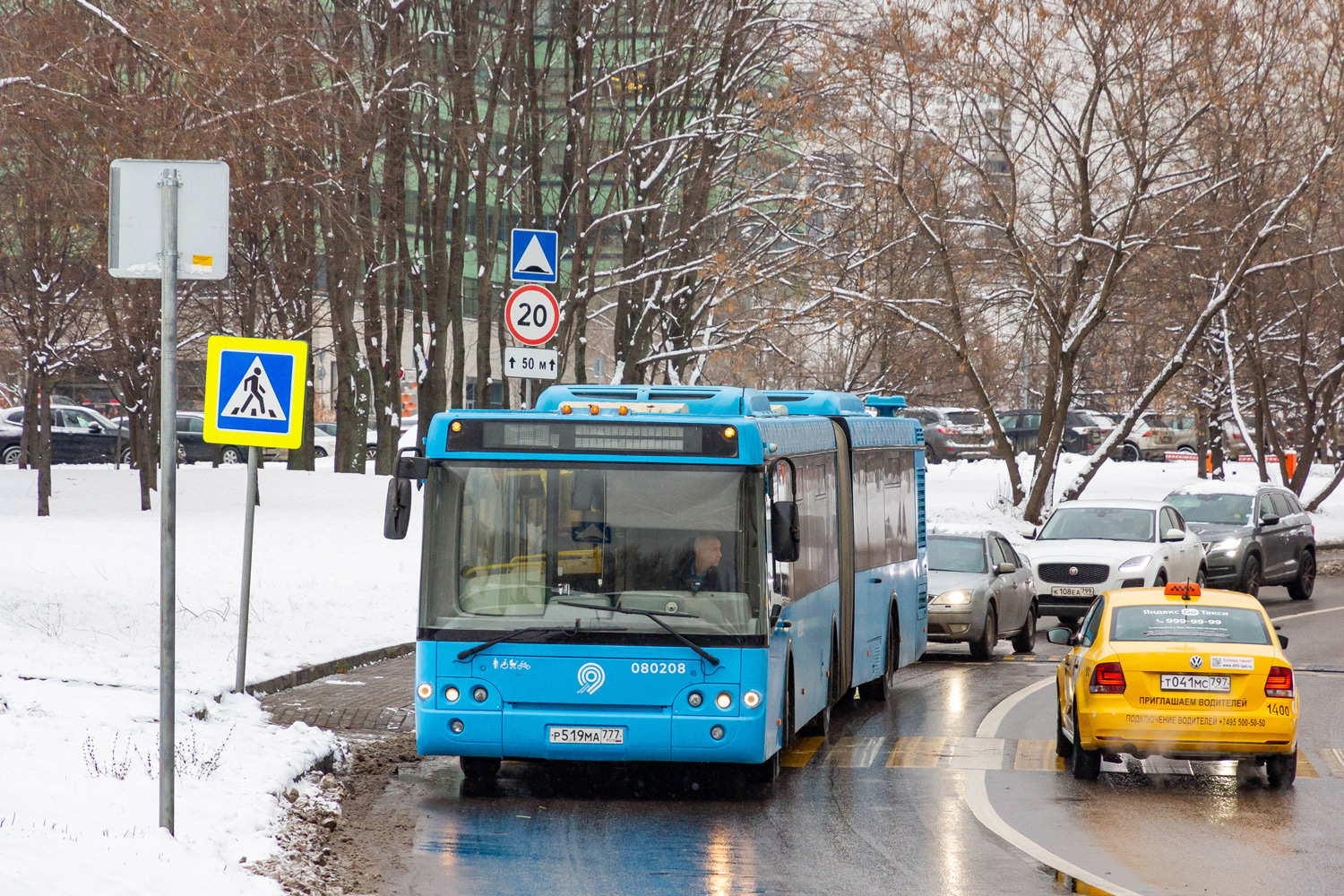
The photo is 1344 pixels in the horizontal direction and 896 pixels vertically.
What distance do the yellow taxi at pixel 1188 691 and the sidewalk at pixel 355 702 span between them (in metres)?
4.95

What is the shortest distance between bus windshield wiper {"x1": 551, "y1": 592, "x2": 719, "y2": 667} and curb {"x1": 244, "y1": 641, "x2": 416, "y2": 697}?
4.02 m

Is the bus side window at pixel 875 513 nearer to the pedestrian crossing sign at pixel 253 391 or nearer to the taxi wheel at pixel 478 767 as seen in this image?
the taxi wheel at pixel 478 767

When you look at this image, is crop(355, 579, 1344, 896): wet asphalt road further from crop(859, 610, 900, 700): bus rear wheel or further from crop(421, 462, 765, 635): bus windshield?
crop(859, 610, 900, 700): bus rear wheel

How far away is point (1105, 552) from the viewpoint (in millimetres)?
21516

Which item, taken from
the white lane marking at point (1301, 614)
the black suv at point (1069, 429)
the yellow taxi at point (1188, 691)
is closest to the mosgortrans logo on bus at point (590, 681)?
the yellow taxi at point (1188, 691)

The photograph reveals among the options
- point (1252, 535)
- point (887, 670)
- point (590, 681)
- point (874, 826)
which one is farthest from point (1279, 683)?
point (1252, 535)

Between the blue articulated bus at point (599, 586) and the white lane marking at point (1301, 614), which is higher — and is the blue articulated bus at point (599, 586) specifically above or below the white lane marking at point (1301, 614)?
above

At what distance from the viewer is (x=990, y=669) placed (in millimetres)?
17609

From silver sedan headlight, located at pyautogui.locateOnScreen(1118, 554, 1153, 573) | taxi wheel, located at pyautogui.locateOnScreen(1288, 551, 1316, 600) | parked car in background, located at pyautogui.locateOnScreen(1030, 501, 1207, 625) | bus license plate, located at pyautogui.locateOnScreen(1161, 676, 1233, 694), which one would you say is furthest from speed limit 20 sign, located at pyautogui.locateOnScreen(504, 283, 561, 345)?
taxi wheel, located at pyautogui.locateOnScreen(1288, 551, 1316, 600)

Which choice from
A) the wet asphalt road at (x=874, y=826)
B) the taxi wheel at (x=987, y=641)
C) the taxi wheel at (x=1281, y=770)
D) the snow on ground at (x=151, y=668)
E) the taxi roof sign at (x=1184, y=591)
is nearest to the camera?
the snow on ground at (x=151, y=668)

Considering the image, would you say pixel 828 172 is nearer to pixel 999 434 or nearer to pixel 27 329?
pixel 999 434

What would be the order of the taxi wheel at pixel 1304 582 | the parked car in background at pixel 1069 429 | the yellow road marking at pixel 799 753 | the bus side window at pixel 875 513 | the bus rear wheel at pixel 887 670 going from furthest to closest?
the parked car in background at pixel 1069 429, the taxi wheel at pixel 1304 582, the bus rear wheel at pixel 887 670, the bus side window at pixel 875 513, the yellow road marking at pixel 799 753

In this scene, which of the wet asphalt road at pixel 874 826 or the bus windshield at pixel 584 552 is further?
the bus windshield at pixel 584 552

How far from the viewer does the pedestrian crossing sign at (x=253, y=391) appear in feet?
37.5
